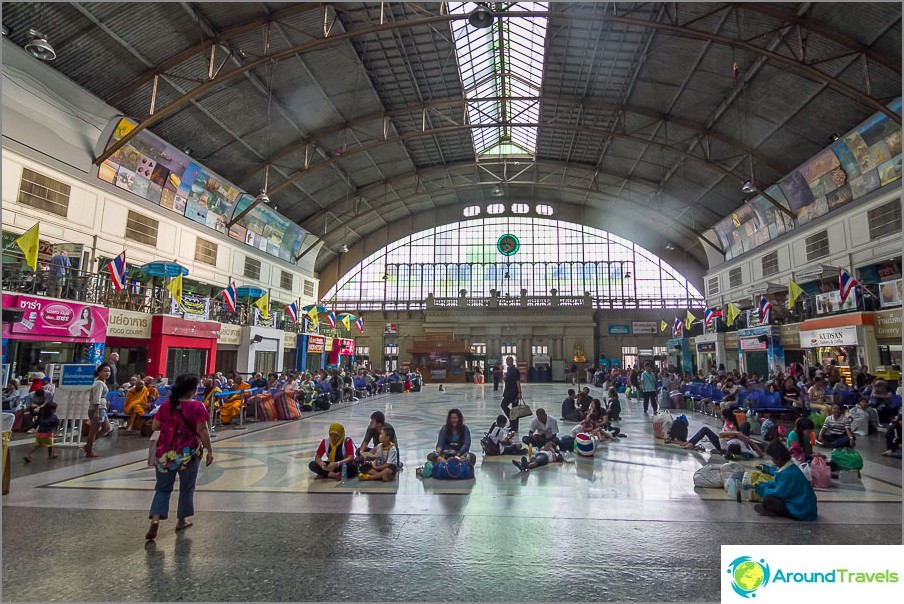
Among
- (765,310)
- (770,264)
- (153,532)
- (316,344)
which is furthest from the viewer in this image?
(316,344)

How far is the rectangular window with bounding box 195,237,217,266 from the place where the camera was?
897 inches

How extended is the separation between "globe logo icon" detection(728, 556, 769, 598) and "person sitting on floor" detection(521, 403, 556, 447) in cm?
487

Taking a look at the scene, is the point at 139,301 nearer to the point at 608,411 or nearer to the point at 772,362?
the point at 608,411

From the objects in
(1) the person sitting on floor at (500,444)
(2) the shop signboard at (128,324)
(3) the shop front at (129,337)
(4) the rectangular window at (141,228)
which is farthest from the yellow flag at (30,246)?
(1) the person sitting on floor at (500,444)

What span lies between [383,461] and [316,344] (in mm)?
25118

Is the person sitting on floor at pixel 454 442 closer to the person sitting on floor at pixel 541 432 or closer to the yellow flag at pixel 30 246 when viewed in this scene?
the person sitting on floor at pixel 541 432

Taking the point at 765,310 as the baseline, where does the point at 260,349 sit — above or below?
below

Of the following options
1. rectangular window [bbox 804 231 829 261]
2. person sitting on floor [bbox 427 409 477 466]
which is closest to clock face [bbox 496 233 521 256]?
rectangular window [bbox 804 231 829 261]

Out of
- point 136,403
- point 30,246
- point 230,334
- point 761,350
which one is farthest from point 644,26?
point 230,334

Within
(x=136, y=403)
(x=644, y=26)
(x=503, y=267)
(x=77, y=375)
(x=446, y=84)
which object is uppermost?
(x=446, y=84)

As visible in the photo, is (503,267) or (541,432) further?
(503,267)

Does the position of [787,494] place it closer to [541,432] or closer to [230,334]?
[541,432]

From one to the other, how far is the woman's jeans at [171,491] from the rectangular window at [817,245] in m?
25.7

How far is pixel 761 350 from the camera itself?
23078 millimetres
